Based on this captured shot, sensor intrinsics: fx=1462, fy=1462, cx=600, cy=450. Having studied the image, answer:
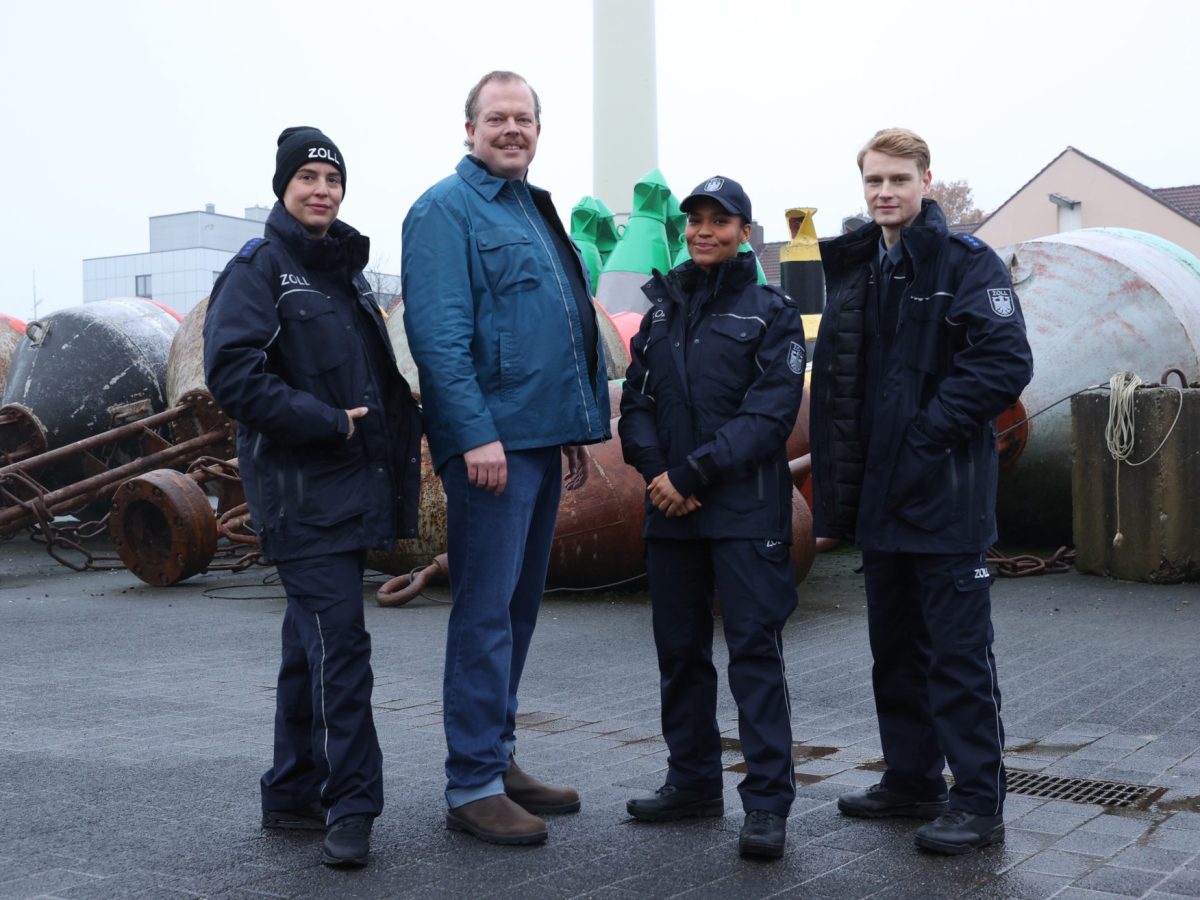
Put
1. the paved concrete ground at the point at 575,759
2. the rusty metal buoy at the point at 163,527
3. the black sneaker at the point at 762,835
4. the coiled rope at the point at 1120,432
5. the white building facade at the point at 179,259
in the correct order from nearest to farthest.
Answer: the paved concrete ground at the point at 575,759 < the black sneaker at the point at 762,835 < the coiled rope at the point at 1120,432 < the rusty metal buoy at the point at 163,527 < the white building facade at the point at 179,259

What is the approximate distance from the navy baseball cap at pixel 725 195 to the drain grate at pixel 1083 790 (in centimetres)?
198

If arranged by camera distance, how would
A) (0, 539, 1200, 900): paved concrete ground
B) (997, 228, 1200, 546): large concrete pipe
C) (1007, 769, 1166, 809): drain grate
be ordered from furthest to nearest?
1. (997, 228, 1200, 546): large concrete pipe
2. (1007, 769, 1166, 809): drain grate
3. (0, 539, 1200, 900): paved concrete ground

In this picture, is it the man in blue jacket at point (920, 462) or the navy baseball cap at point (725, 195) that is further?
the navy baseball cap at point (725, 195)

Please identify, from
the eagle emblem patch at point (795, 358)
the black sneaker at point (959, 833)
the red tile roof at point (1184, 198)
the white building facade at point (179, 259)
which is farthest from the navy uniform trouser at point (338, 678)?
the white building facade at point (179, 259)

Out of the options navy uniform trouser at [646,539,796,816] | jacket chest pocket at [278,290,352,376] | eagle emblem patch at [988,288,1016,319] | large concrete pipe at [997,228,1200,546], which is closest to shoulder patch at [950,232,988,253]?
eagle emblem patch at [988,288,1016,319]

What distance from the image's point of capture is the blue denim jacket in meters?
4.15

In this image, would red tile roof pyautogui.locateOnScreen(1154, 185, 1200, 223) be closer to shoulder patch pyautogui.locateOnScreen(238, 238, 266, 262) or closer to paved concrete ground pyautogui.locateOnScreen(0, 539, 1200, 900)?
paved concrete ground pyautogui.locateOnScreen(0, 539, 1200, 900)

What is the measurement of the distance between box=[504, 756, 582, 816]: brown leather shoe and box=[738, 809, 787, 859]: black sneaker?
1.96 ft

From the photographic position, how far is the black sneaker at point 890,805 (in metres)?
4.27

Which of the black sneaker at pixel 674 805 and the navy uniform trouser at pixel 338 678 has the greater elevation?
the navy uniform trouser at pixel 338 678

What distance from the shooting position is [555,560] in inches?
360

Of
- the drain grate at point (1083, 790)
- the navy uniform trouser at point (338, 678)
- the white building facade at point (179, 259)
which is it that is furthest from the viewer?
the white building facade at point (179, 259)

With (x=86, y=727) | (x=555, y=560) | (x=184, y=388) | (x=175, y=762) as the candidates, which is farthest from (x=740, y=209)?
(x=184, y=388)

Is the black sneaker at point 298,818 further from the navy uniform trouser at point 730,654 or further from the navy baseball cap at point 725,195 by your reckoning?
the navy baseball cap at point 725,195
